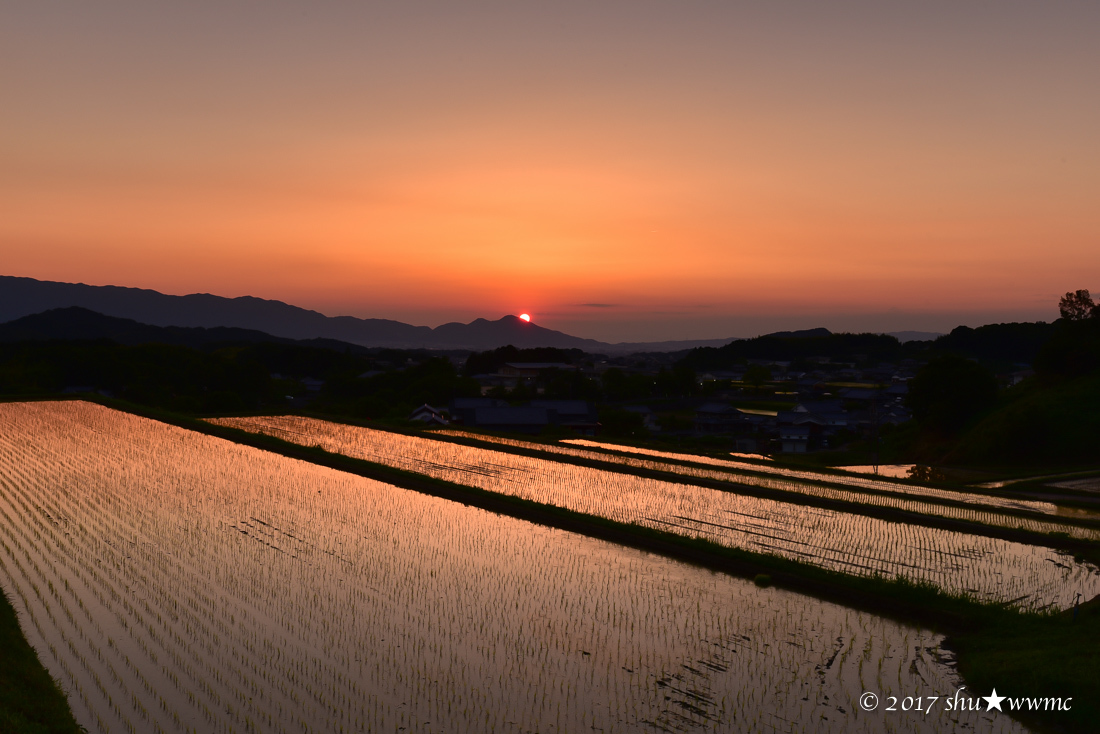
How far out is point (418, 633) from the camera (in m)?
7.48

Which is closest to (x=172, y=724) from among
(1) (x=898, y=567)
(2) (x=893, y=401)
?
(1) (x=898, y=567)

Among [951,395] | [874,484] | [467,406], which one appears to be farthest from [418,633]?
[467,406]

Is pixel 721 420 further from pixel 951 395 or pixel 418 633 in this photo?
pixel 418 633

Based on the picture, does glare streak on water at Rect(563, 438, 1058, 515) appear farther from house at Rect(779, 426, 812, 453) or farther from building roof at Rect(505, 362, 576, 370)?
building roof at Rect(505, 362, 576, 370)

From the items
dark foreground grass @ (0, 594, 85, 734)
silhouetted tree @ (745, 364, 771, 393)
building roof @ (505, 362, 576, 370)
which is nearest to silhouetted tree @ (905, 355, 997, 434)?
dark foreground grass @ (0, 594, 85, 734)

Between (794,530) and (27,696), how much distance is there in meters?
10.5

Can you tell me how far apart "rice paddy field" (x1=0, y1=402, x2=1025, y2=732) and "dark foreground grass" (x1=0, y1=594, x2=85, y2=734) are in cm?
16

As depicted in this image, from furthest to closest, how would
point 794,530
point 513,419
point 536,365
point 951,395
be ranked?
point 536,365 → point 513,419 → point 951,395 → point 794,530

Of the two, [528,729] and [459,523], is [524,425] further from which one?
[528,729]

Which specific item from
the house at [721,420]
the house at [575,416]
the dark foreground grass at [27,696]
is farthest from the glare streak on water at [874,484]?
the house at [721,420]

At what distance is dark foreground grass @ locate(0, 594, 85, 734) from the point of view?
5242mm

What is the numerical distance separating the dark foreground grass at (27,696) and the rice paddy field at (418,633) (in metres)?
0.16

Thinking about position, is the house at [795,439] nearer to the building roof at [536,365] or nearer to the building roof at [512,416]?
the building roof at [512,416]

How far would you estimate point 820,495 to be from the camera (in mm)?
16016
